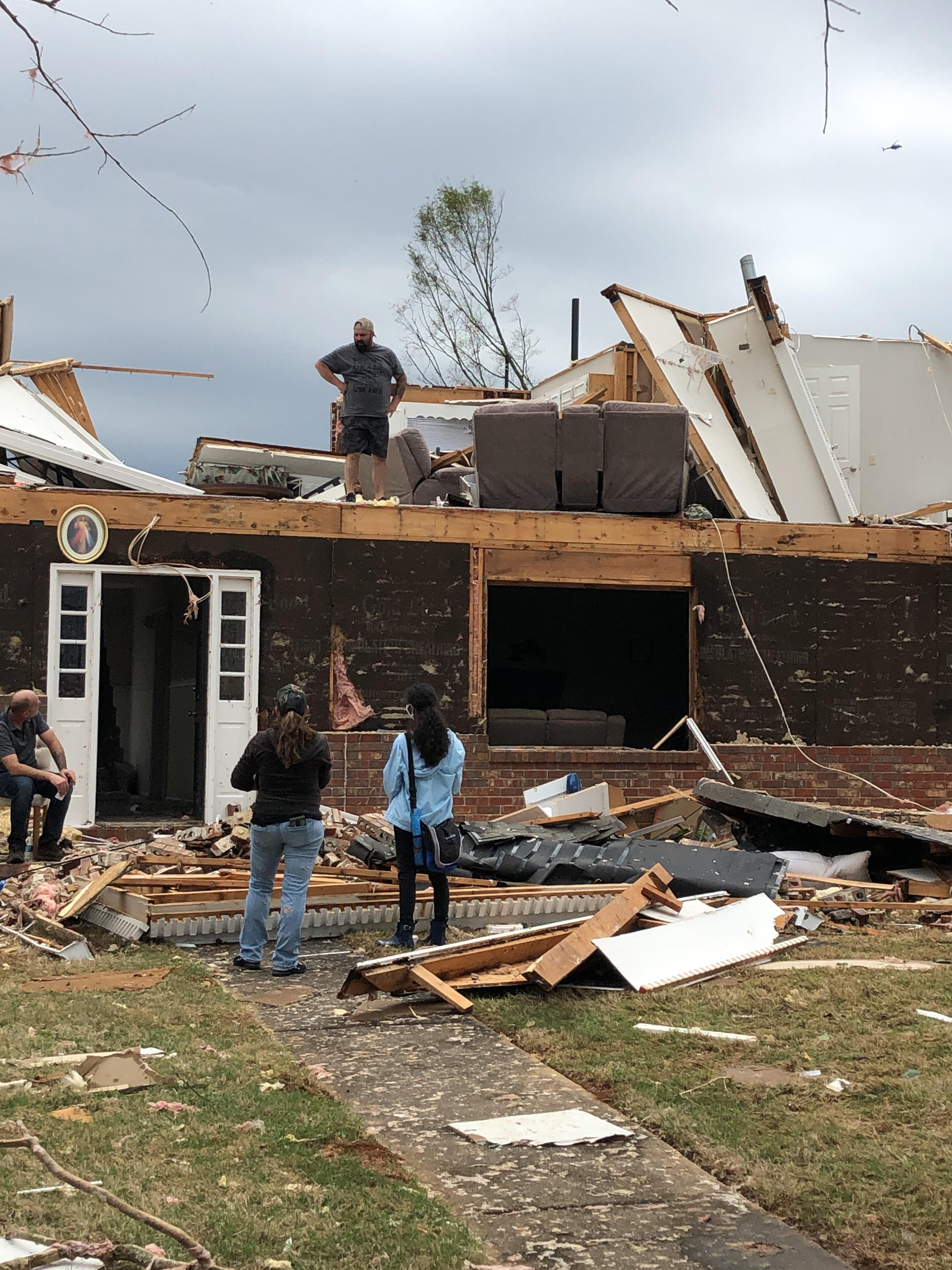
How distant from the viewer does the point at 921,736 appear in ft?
46.8

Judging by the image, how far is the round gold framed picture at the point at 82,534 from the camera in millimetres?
12508

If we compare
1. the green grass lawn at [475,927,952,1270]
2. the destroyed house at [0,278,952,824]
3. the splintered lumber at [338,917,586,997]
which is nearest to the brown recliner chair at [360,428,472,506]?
the destroyed house at [0,278,952,824]

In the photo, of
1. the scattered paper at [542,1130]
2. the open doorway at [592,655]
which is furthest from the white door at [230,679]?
the scattered paper at [542,1130]

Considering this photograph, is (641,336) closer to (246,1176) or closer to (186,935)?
(186,935)

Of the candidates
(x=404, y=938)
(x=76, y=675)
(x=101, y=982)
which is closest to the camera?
(x=101, y=982)

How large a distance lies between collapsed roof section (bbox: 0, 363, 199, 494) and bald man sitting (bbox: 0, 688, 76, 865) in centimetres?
275

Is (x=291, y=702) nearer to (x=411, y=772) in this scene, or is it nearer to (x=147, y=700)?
(x=411, y=772)

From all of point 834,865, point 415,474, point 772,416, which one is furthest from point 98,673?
point 772,416

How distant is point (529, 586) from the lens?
14.5 metres

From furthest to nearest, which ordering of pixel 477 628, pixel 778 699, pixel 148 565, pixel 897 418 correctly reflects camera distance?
pixel 897 418 → pixel 778 699 → pixel 477 628 → pixel 148 565

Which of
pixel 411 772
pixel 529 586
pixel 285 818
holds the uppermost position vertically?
pixel 529 586

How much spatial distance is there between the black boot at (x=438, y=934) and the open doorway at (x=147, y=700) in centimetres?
694

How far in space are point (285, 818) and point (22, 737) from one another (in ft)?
13.1

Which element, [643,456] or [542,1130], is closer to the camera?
[542,1130]
